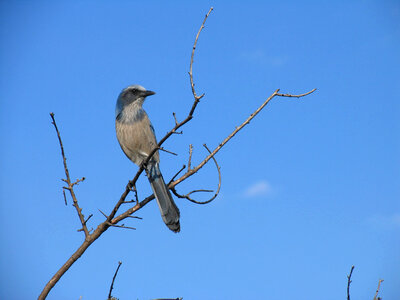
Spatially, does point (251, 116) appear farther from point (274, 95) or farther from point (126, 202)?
point (126, 202)

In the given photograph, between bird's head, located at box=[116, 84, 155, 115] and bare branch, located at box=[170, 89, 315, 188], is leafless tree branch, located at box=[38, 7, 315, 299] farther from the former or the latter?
bird's head, located at box=[116, 84, 155, 115]

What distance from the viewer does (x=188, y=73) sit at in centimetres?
341

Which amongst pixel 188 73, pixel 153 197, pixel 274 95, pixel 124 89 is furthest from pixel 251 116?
pixel 124 89

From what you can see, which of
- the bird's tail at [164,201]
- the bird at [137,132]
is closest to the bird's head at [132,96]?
the bird at [137,132]

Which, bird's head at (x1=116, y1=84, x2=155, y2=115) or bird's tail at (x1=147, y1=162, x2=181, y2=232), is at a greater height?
bird's head at (x1=116, y1=84, x2=155, y2=115)

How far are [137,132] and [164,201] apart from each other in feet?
3.85

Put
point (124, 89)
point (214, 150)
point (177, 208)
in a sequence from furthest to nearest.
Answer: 1. point (124, 89)
2. point (177, 208)
3. point (214, 150)

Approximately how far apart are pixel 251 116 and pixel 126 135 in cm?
234

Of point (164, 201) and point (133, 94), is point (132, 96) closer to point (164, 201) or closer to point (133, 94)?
point (133, 94)

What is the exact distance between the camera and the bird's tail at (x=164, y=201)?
460 cm

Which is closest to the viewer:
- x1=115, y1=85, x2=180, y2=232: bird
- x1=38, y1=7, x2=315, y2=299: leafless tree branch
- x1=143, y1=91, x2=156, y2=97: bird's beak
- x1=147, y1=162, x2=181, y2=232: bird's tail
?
x1=38, y1=7, x2=315, y2=299: leafless tree branch

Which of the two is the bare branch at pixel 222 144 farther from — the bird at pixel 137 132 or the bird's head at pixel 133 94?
the bird's head at pixel 133 94

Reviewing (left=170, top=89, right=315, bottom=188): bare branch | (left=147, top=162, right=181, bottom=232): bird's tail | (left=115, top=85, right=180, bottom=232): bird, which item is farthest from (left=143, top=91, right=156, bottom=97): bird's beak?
(left=170, top=89, right=315, bottom=188): bare branch

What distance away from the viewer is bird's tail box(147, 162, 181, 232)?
4598mm
